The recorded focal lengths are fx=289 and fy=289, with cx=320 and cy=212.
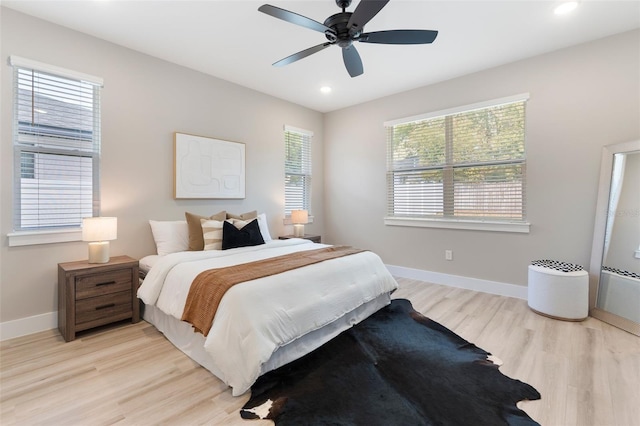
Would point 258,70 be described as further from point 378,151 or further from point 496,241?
point 496,241

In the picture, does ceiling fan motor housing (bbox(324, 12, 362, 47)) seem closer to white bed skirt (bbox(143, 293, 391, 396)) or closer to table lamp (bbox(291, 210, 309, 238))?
white bed skirt (bbox(143, 293, 391, 396))

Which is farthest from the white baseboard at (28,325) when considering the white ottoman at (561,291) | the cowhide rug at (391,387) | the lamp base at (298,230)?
the white ottoman at (561,291)

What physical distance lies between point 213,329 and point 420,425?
1.33 m

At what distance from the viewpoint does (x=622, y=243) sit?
2.82m

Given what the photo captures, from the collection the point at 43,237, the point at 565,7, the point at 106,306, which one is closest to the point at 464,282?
the point at 565,7

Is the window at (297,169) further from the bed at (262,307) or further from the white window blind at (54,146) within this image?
the white window blind at (54,146)

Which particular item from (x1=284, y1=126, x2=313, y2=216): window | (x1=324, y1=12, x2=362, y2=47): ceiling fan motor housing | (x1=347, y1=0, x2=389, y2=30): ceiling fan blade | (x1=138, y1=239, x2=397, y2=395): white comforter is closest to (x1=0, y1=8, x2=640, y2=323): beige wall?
(x1=284, y1=126, x2=313, y2=216): window

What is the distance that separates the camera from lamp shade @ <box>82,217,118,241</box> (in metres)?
2.59

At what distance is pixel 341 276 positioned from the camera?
2572mm

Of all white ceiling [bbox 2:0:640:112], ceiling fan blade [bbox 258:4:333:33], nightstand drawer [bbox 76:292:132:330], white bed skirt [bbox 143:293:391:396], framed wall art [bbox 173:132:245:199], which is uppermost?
white ceiling [bbox 2:0:640:112]

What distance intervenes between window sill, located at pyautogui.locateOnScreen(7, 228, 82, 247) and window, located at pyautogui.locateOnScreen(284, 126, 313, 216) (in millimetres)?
2755

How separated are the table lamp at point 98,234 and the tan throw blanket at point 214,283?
1.17 m

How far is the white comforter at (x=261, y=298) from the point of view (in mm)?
1804

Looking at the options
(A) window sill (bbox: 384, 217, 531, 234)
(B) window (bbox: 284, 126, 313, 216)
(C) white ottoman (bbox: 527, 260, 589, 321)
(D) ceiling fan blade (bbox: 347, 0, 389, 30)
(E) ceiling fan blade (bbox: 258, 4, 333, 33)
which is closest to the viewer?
(D) ceiling fan blade (bbox: 347, 0, 389, 30)
